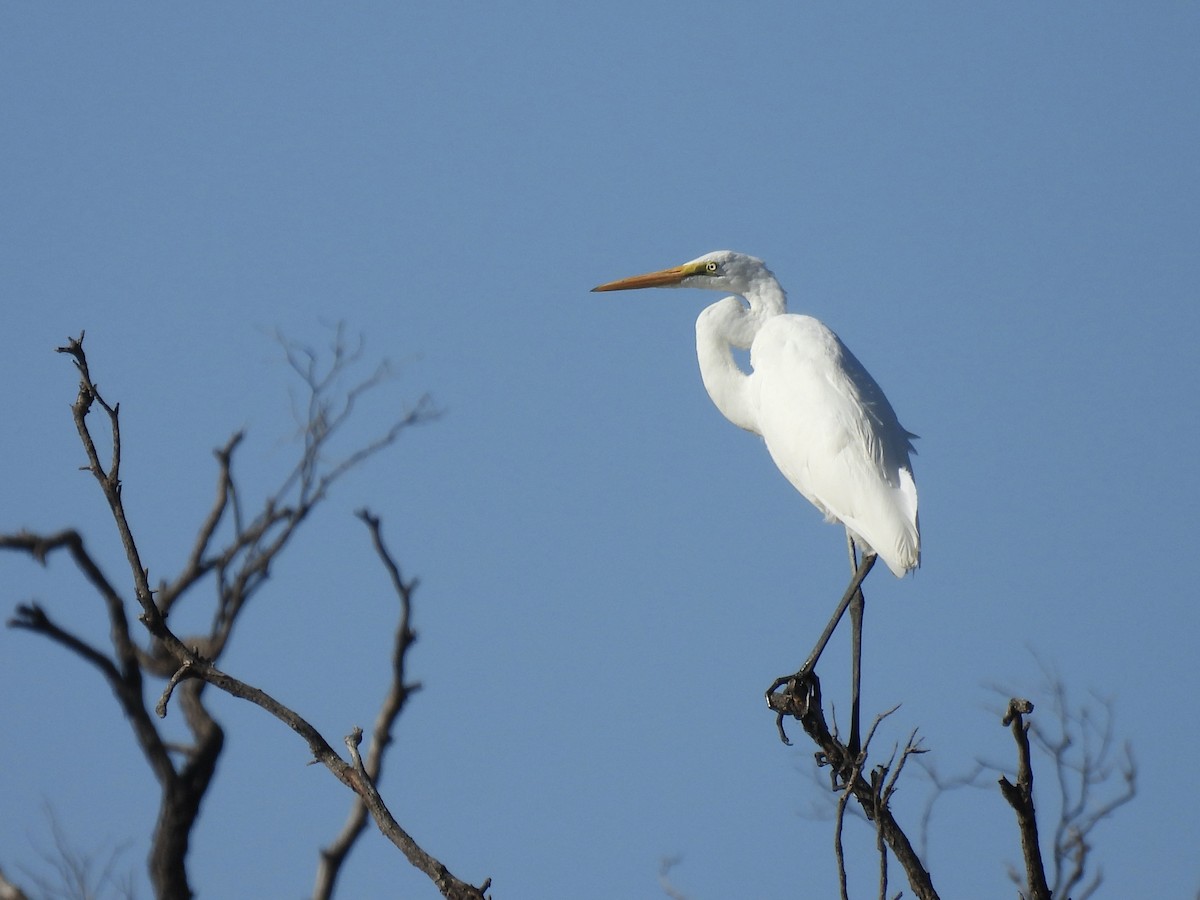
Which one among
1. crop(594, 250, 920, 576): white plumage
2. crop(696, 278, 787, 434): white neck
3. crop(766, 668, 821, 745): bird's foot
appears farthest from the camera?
crop(696, 278, 787, 434): white neck

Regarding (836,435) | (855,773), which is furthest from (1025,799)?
(836,435)

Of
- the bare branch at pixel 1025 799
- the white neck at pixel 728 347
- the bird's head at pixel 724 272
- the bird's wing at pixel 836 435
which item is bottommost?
the bare branch at pixel 1025 799

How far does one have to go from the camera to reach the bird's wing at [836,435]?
5.15 meters

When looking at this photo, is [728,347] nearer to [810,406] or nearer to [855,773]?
[810,406]

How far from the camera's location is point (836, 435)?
5422mm

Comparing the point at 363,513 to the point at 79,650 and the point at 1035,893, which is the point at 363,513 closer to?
the point at 79,650

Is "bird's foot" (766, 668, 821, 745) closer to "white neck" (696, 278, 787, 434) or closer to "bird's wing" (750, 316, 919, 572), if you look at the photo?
"bird's wing" (750, 316, 919, 572)

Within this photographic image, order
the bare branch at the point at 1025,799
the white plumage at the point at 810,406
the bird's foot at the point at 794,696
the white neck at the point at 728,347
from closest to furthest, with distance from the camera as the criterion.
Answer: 1. the bare branch at the point at 1025,799
2. the bird's foot at the point at 794,696
3. the white plumage at the point at 810,406
4. the white neck at the point at 728,347

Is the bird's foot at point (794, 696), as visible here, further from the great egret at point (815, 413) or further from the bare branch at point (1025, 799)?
the bare branch at point (1025, 799)

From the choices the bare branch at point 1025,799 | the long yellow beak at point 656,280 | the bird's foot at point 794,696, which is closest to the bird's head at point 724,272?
the long yellow beak at point 656,280

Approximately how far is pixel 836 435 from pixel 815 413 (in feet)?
0.56

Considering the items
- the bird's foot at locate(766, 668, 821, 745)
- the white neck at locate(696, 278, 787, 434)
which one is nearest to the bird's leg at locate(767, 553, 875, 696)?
the bird's foot at locate(766, 668, 821, 745)

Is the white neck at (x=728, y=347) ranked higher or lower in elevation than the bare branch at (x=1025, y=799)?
higher

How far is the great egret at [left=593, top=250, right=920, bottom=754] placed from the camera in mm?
5191
